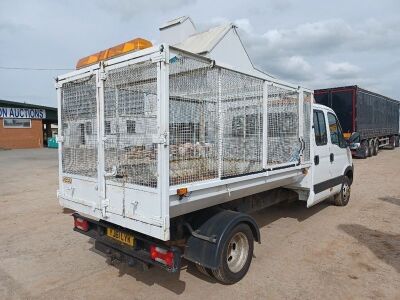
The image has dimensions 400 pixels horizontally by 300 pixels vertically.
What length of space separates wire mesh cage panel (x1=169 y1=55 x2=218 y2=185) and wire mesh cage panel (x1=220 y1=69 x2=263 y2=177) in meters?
0.16

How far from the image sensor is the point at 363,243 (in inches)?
195

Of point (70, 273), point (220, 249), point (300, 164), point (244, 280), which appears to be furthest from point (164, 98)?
point (300, 164)

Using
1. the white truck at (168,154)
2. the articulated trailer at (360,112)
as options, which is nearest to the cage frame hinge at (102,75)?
the white truck at (168,154)

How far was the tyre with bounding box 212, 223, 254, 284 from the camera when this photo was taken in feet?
11.7

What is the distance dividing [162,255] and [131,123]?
52.8 inches

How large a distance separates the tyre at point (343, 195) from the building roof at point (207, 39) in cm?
872

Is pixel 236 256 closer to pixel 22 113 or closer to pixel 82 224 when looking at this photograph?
pixel 82 224

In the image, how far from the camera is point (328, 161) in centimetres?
613

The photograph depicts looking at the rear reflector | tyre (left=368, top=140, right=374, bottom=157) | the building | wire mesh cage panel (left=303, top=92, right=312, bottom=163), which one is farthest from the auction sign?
wire mesh cage panel (left=303, top=92, right=312, bottom=163)

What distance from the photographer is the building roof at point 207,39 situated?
14180mm

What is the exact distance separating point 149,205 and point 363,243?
11.9 ft

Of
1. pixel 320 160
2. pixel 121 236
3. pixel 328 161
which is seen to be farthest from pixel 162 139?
pixel 328 161

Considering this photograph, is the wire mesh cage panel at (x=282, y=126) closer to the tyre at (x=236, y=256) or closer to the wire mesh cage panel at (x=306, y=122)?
the wire mesh cage panel at (x=306, y=122)

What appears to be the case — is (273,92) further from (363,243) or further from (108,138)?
(363,243)
